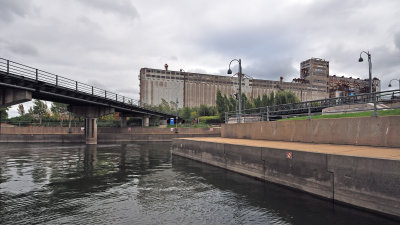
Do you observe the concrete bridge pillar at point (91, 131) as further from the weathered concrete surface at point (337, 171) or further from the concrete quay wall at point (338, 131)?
the weathered concrete surface at point (337, 171)

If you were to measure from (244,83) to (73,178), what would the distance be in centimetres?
14571

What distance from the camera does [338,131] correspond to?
1417cm

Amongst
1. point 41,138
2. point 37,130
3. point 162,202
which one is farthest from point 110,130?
point 162,202

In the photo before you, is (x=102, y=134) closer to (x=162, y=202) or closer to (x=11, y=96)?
(x=11, y=96)

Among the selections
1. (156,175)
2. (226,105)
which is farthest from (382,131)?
(226,105)

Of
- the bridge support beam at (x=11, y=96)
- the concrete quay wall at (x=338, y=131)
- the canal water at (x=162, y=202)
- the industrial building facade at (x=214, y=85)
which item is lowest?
the canal water at (x=162, y=202)

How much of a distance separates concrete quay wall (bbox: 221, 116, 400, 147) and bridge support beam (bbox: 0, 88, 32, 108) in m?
28.3

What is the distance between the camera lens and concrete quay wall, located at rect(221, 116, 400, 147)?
11625 mm

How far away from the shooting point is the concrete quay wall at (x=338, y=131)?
11.6 m

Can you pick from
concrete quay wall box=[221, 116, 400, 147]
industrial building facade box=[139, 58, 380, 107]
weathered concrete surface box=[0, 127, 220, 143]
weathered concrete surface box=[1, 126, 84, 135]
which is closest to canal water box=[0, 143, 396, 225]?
concrete quay wall box=[221, 116, 400, 147]

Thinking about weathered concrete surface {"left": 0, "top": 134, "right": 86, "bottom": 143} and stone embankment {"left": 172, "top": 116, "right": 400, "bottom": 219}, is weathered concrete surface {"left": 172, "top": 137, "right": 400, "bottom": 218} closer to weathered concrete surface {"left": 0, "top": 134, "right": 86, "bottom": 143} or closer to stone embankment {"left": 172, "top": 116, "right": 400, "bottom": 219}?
stone embankment {"left": 172, "top": 116, "right": 400, "bottom": 219}

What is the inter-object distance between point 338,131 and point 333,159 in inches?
201

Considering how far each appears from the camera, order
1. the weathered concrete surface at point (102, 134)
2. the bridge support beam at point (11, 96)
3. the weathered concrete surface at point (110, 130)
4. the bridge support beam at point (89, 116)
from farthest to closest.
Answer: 1. the weathered concrete surface at point (110, 130)
2. the weathered concrete surface at point (102, 134)
3. the bridge support beam at point (89, 116)
4. the bridge support beam at point (11, 96)

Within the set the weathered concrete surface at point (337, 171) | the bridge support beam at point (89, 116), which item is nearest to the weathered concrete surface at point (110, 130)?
the bridge support beam at point (89, 116)
